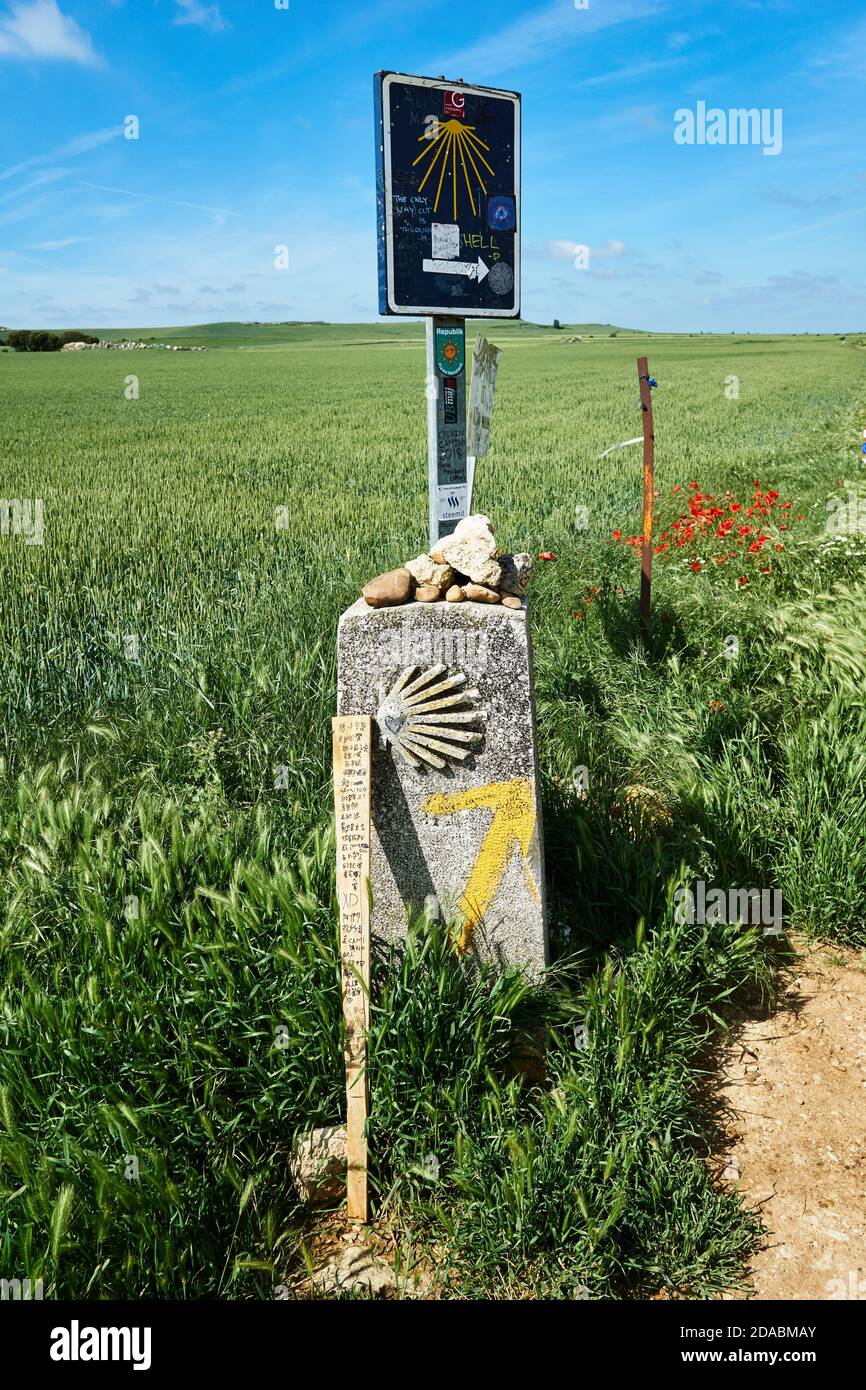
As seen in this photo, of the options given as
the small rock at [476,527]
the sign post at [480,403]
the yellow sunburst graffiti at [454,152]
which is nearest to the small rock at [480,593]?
the small rock at [476,527]

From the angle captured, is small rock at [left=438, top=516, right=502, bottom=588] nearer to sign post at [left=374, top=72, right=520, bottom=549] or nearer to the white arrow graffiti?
sign post at [left=374, top=72, right=520, bottom=549]

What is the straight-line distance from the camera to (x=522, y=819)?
2.65 metres

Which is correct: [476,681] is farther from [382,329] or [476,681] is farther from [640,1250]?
[382,329]

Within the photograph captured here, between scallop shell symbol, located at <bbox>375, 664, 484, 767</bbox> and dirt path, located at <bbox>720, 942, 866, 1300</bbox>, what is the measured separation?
1.34 metres

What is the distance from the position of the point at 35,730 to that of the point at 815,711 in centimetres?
361

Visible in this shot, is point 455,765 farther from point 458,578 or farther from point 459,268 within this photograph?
point 459,268

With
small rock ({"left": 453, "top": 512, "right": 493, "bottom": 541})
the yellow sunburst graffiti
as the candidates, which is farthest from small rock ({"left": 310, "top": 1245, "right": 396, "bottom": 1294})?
the yellow sunburst graffiti

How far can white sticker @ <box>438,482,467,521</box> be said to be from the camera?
3.78 meters

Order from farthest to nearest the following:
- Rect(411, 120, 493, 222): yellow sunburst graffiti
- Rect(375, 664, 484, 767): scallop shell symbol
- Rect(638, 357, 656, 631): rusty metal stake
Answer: Rect(638, 357, 656, 631): rusty metal stake < Rect(411, 120, 493, 222): yellow sunburst graffiti < Rect(375, 664, 484, 767): scallop shell symbol

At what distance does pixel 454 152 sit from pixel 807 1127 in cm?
358

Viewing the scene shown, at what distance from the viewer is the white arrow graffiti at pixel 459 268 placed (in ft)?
11.5

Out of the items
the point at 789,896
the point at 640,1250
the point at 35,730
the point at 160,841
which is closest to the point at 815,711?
the point at 789,896

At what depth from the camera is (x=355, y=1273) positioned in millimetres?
2162

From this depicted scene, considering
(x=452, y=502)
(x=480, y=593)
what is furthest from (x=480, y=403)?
(x=480, y=593)
